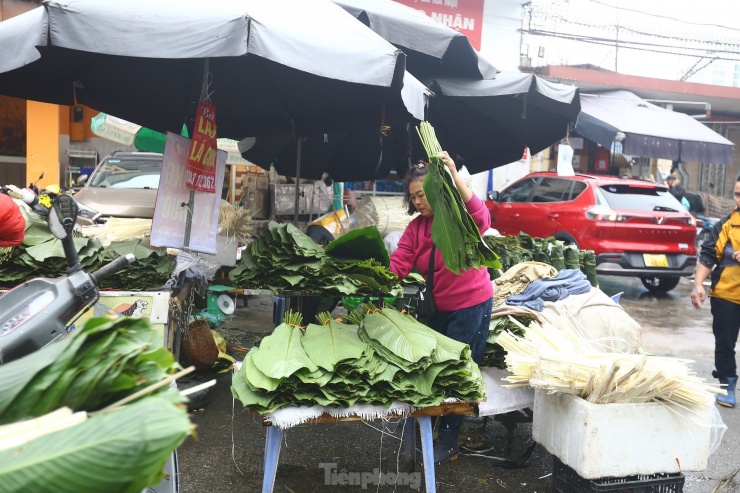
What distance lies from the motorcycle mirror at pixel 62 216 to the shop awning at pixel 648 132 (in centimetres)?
1079

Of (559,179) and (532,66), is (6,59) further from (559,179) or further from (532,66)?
(532,66)

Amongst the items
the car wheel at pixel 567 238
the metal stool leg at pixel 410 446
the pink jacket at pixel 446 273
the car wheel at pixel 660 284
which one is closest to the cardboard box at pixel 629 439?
the pink jacket at pixel 446 273

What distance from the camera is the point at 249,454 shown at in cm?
441

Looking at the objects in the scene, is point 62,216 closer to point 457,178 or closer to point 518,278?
point 457,178

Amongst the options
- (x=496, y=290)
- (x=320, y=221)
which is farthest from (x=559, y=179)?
(x=496, y=290)

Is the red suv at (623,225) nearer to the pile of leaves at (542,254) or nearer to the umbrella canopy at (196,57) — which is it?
the pile of leaves at (542,254)

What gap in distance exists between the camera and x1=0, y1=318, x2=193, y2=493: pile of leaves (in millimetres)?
1203

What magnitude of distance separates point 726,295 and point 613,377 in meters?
2.98

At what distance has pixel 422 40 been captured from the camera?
5.84m

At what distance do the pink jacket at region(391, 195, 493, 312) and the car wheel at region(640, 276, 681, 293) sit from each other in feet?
25.7

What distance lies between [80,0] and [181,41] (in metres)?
0.63

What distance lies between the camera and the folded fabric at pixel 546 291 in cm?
466


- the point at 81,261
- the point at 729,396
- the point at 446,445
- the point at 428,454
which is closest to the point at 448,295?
the point at 446,445

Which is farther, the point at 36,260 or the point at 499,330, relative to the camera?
the point at 499,330
